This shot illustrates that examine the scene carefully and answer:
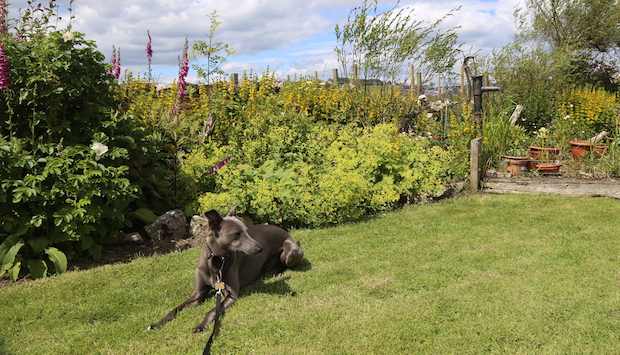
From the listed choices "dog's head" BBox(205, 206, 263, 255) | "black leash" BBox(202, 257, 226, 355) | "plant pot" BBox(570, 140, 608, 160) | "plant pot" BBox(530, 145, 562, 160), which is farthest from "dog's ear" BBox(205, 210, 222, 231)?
"plant pot" BBox(570, 140, 608, 160)

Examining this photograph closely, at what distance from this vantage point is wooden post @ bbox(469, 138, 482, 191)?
25.2ft

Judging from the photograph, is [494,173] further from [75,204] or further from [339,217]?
[75,204]

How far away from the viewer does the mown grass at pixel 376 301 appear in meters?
3.21

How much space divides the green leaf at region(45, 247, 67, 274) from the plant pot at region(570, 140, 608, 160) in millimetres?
8636

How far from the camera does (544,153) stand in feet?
30.7

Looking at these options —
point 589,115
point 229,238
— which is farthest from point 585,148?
point 229,238

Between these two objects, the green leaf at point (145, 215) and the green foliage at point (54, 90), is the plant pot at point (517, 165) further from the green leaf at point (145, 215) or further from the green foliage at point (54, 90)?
the green foliage at point (54, 90)

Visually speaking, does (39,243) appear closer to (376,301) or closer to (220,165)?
(220,165)

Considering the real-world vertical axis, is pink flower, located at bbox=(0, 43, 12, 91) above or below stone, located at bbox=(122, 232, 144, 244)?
above

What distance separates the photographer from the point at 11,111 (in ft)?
15.9

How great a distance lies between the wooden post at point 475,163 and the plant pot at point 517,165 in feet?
2.33

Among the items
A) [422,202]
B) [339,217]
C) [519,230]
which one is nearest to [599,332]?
[519,230]

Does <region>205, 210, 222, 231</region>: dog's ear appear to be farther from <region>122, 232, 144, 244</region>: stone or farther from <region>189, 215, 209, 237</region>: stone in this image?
<region>122, 232, 144, 244</region>: stone

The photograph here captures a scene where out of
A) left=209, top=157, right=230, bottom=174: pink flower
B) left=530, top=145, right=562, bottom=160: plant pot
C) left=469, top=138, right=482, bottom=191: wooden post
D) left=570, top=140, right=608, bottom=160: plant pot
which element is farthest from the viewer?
left=530, top=145, right=562, bottom=160: plant pot
